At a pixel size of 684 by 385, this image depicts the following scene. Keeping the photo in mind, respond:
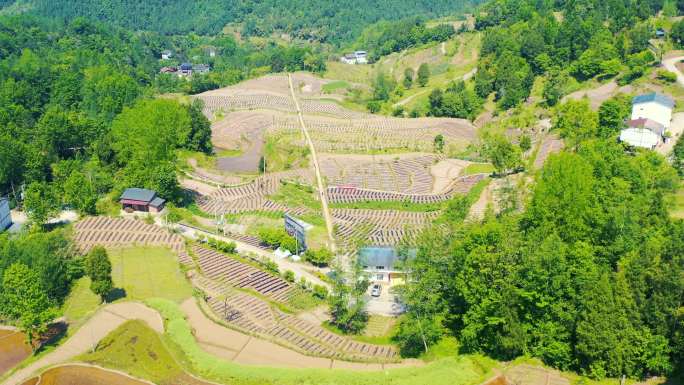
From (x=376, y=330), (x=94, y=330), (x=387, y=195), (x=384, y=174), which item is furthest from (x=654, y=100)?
(x=94, y=330)

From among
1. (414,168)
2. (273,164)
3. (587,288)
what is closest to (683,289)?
(587,288)

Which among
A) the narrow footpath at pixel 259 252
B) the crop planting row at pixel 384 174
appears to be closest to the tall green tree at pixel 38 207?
the narrow footpath at pixel 259 252

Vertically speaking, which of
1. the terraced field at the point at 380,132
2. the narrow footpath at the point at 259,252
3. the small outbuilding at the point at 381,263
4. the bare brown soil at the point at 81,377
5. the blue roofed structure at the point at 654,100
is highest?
the bare brown soil at the point at 81,377

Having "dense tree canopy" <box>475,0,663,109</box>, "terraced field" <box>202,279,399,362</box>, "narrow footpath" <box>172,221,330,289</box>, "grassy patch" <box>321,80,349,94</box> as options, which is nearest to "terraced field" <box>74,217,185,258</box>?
"narrow footpath" <box>172,221,330,289</box>

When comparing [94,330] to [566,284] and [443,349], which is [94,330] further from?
[566,284]

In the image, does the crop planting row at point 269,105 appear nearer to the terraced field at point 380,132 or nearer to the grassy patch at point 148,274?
the terraced field at point 380,132

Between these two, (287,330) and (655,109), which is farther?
(655,109)
